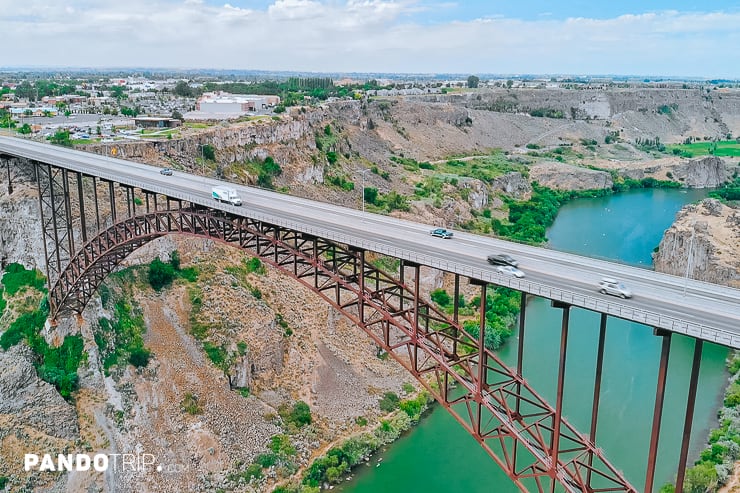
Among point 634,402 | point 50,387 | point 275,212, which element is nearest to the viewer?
point 275,212

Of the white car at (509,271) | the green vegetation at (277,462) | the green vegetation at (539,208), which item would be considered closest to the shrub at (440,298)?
the green vegetation at (539,208)

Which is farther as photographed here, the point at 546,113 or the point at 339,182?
the point at 546,113

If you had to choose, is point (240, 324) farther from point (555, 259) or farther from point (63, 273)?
point (555, 259)

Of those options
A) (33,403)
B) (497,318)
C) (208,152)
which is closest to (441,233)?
(33,403)

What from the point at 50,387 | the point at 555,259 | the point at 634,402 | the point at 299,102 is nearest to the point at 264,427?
the point at 50,387

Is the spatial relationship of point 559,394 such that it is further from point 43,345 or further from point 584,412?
point 43,345

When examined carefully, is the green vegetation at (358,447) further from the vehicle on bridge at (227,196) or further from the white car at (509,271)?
the white car at (509,271)
